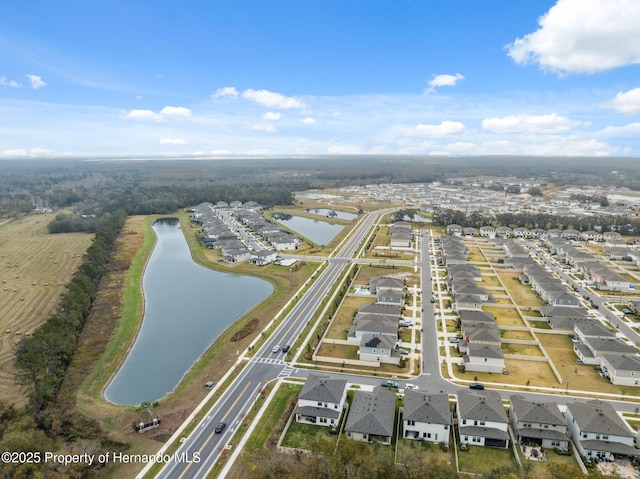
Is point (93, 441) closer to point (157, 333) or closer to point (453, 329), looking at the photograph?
point (157, 333)

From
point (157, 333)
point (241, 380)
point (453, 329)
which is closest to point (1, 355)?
point (157, 333)

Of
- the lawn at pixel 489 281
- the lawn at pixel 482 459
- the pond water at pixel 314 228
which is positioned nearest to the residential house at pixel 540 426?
the lawn at pixel 482 459

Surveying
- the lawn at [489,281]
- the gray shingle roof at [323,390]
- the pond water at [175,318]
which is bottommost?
the pond water at [175,318]

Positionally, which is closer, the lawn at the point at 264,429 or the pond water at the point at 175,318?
the lawn at the point at 264,429

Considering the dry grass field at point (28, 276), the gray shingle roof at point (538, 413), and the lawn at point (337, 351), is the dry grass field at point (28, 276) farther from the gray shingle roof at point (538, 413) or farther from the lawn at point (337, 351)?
the gray shingle roof at point (538, 413)

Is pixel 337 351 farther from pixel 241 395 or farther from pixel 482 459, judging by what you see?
A: pixel 482 459

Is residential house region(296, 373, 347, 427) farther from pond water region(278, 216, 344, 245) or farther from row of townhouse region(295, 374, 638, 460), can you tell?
pond water region(278, 216, 344, 245)

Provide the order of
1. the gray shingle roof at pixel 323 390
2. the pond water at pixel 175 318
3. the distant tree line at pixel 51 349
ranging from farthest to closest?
the pond water at pixel 175 318, the distant tree line at pixel 51 349, the gray shingle roof at pixel 323 390
